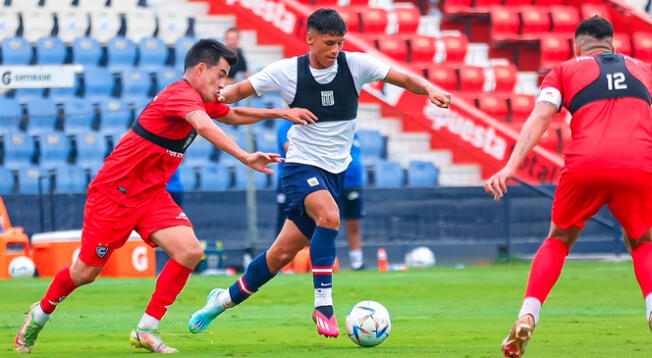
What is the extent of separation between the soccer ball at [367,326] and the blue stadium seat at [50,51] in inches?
555

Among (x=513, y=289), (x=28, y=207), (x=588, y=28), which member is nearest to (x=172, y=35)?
(x=28, y=207)

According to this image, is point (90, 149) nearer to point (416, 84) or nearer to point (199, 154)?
point (199, 154)

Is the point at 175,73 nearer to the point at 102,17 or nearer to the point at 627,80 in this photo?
the point at 102,17

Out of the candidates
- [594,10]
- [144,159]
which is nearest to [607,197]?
[144,159]

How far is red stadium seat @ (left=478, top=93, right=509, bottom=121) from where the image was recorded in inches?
856

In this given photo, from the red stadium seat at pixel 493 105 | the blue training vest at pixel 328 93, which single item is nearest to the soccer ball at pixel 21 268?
the blue training vest at pixel 328 93

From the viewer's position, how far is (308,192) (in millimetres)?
8367

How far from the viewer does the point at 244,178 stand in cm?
1756

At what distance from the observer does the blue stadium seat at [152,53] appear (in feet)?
70.1

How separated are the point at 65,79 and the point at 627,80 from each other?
983 cm

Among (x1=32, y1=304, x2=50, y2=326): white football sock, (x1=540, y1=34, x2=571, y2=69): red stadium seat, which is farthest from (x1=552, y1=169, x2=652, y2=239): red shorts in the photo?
(x1=540, y1=34, x2=571, y2=69): red stadium seat

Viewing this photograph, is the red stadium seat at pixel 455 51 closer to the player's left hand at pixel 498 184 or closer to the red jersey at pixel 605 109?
the red jersey at pixel 605 109

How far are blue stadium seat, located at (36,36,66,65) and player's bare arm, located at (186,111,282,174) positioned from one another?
553 inches

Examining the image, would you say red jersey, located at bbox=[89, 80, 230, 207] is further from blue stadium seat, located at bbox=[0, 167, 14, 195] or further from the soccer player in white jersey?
blue stadium seat, located at bbox=[0, 167, 14, 195]
